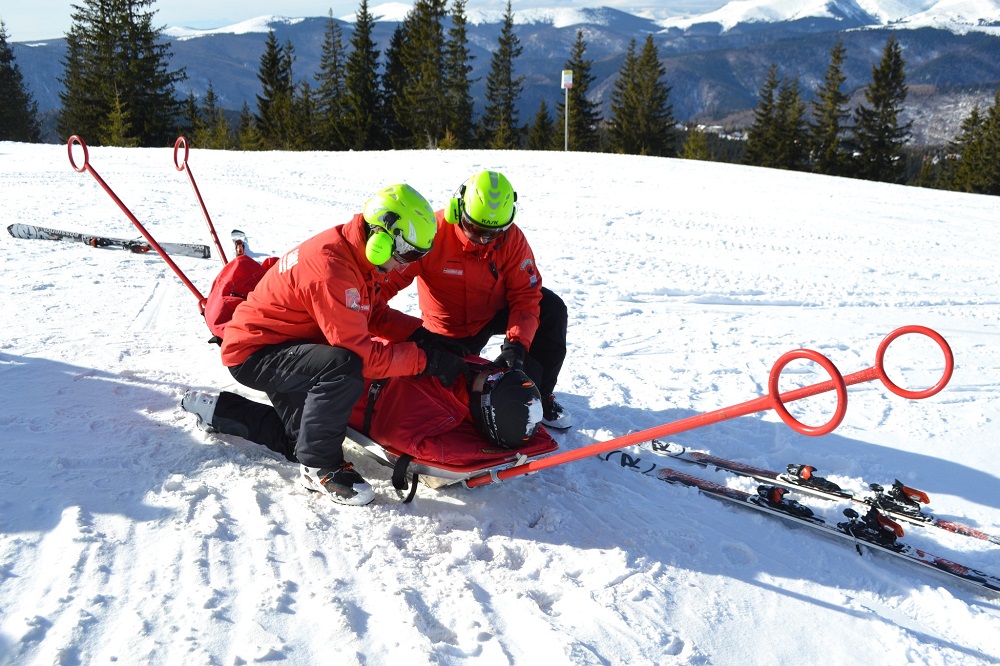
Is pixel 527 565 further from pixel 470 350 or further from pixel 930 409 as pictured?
pixel 930 409

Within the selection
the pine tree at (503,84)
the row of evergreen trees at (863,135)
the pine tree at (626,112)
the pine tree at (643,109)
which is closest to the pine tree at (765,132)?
the row of evergreen trees at (863,135)

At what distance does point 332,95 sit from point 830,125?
3018 cm

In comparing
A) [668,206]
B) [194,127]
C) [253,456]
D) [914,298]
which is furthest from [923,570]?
[194,127]

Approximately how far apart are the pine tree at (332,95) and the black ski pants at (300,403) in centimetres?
3672

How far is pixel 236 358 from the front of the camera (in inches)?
143

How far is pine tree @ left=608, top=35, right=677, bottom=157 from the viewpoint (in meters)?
45.2

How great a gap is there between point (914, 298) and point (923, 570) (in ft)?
17.6

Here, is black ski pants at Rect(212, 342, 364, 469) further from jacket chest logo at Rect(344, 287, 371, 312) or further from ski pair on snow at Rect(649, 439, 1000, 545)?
ski pair on snow at Rect(649, 439, 1000, 545)

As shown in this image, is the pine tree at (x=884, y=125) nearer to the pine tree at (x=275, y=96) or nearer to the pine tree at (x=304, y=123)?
the pine tree at (x=304, y=123)

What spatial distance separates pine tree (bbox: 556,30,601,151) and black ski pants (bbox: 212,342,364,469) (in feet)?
131

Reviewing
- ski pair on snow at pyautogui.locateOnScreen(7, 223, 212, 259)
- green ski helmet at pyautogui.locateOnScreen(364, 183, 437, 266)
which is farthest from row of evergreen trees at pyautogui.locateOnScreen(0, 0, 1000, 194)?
green ski helmet at pyautogui.locateOnScreen(364, 183, 437, 266)

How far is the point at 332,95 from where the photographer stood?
40.6 metres

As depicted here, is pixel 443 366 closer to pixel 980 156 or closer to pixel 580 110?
pixel 580 110

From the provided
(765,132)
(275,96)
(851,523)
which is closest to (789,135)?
(765,132)
